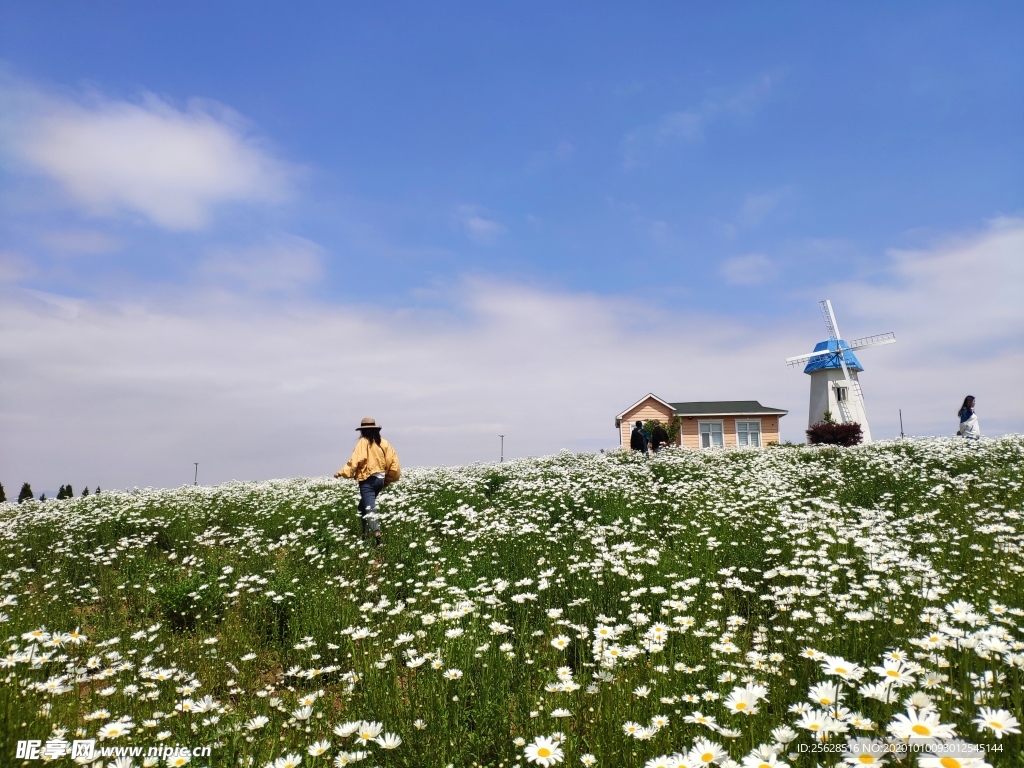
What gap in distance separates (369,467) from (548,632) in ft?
18.8

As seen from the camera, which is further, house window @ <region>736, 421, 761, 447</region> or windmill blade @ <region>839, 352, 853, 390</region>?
windmill blade @ <region>839, 352, 853, 390</region>

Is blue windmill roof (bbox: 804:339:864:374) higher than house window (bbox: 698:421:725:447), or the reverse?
blue windmill roof (bbox: 804:339:864:374)

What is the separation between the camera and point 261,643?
6.14 metres

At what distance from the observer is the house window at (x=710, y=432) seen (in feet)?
146

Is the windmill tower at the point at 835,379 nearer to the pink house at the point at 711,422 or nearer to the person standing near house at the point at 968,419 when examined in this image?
the pink house at the point at 711,422

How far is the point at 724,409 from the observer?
45.6 meters

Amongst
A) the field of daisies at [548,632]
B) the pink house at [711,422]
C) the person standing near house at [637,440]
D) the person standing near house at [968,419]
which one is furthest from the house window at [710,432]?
the field of daisies at [548,632]

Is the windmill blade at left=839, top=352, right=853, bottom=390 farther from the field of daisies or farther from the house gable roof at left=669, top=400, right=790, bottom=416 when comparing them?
the field of daisies

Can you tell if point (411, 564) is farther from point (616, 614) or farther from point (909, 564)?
point (909, 564)

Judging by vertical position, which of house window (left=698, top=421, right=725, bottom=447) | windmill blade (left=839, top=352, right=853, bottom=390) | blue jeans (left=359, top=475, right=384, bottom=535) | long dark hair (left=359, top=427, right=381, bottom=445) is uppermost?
windmill blade (left=839, top=352, right=853, bottom=390)

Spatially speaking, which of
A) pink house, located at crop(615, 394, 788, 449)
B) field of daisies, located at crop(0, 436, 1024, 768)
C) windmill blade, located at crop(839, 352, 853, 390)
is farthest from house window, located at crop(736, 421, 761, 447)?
field of daisies, located at crop(0, 436, 1024, 768)

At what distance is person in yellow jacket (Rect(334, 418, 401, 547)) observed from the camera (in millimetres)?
10375

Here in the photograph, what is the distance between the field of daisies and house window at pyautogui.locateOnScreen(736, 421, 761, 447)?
3338 cm

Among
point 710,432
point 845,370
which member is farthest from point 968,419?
point 845,370
